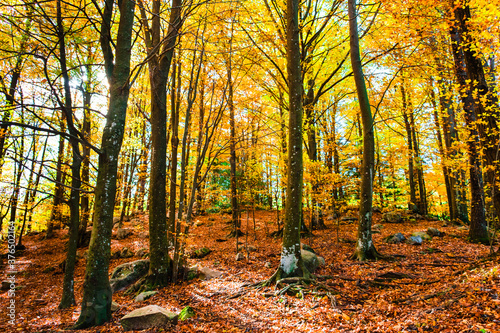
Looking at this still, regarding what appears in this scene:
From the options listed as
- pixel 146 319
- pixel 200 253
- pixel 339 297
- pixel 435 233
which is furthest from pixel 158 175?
pixel 435 233

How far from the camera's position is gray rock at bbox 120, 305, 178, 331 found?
3619 millimetres

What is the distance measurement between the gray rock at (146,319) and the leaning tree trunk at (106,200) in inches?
12.4

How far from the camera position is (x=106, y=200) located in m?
3.57

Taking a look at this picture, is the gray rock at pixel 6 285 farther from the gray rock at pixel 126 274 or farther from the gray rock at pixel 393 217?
the gray rock at pixel 393 217

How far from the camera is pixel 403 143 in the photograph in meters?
14.9

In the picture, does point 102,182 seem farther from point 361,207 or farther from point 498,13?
point 498,13

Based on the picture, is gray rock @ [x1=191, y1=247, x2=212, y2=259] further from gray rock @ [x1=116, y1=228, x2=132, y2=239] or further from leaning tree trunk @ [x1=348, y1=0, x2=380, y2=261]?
gray rock @ [x1=116, y1=228, x2=132, y2=239]

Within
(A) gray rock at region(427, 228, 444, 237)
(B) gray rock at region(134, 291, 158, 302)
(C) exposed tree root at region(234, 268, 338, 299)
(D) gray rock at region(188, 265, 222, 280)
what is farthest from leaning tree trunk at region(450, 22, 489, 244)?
(B) gray rock at region(134, 291, 158, 302)

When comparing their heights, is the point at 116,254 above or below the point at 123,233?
below

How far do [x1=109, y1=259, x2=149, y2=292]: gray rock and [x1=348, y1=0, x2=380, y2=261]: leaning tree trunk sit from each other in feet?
19.8

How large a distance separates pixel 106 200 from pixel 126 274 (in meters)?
3.98

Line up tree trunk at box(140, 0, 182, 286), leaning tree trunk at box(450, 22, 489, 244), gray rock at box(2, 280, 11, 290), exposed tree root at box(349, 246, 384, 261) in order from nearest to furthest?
tree trunk at box(140, 0, 182, 286), exposed tree root at box(349, 246, 384, 261), leaning tree trunk at box(450, 22, 489, 244), gray rock at box(2, 280, 11, 290)

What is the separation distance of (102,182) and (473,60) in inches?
299

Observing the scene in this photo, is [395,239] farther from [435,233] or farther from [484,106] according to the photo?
[484,106]
